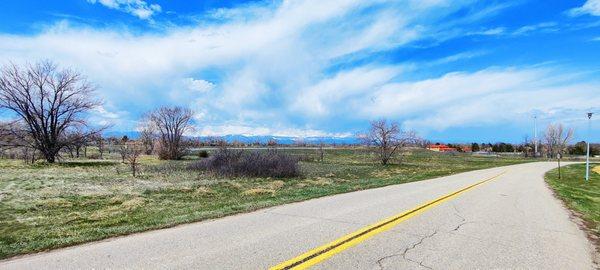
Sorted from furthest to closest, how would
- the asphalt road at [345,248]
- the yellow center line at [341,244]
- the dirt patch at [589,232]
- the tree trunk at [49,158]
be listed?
1. the tree trunk at [49,158]
2. the dirt patch at [589,232]
3. the asphalt road at [345,248]
4. the yellow center line at [341,244]

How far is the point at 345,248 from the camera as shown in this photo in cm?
659

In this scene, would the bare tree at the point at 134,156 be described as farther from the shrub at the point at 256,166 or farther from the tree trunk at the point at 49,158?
the tree trunk at the point at 49,158

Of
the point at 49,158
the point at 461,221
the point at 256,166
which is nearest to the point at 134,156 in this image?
the point at 256,166

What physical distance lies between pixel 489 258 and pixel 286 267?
332cm

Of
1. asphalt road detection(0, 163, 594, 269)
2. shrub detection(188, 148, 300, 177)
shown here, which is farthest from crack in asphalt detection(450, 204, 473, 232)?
shrub detection(188, 148, 300, 177)

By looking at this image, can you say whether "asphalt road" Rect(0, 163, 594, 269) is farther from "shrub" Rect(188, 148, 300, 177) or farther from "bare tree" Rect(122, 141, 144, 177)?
"bare tree" Rect(122, 141, 144, 177)

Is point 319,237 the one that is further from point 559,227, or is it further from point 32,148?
point 32,148

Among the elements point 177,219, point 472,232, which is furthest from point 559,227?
point 177,219

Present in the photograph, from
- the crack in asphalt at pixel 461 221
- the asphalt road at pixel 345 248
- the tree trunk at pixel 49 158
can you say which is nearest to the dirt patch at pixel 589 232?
the asphalt road at pixel 345 248

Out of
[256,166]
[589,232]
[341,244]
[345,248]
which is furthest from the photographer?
[256,166]

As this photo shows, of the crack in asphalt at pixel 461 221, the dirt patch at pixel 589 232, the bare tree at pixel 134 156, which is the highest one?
the bare tree at pixel 134 156

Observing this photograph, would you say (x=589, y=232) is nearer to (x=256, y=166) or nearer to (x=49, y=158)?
(x=256, y=166)

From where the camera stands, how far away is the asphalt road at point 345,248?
5824mm

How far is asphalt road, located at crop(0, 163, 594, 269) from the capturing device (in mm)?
5824
